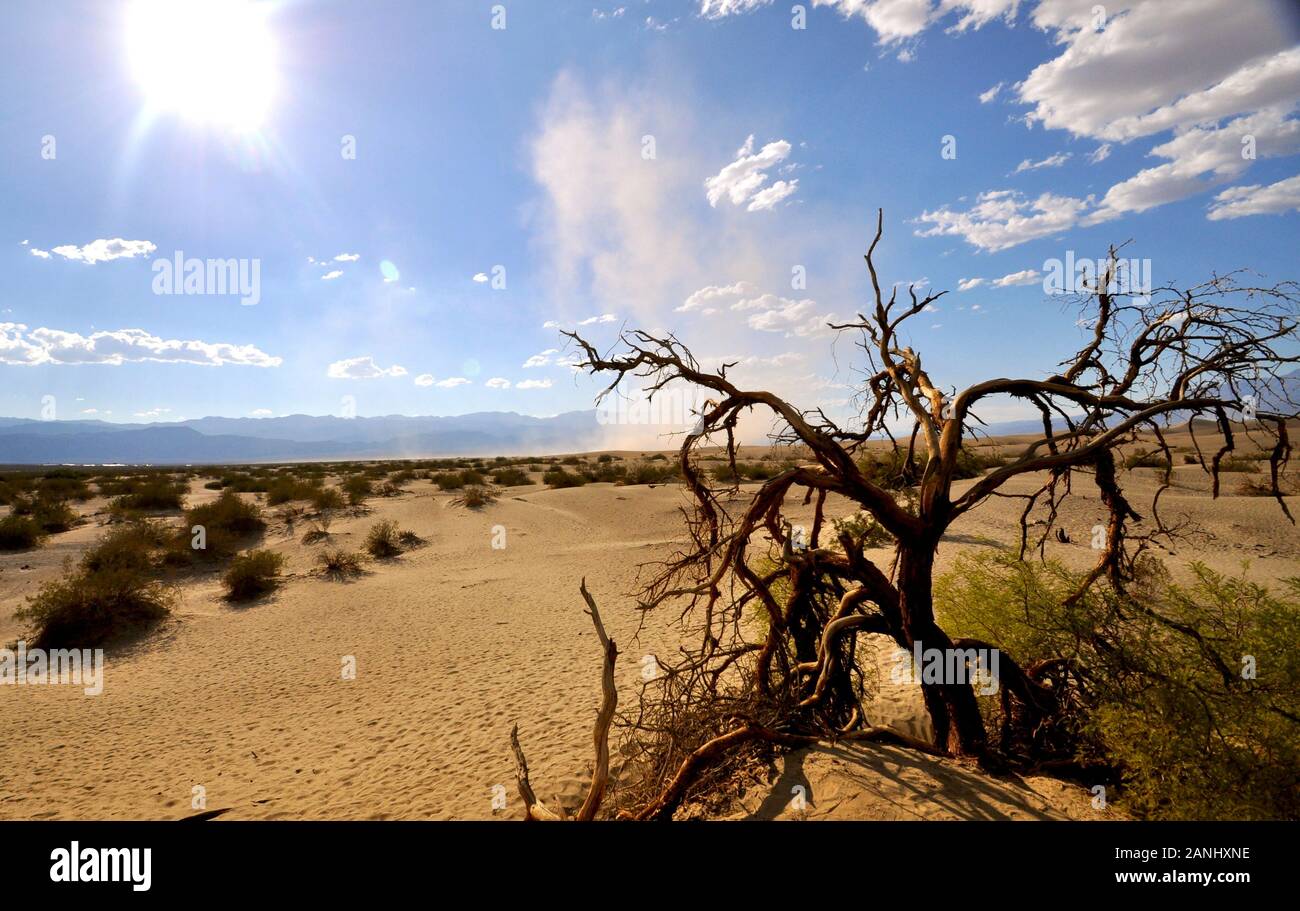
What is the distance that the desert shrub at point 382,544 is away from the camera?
16.5 meters

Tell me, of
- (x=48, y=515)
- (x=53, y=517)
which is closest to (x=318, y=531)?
(x=53, y=517)

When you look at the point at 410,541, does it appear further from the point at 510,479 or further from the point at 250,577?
the point at 510,479

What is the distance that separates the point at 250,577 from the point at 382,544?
4.09 m

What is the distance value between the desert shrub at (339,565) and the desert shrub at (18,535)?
322 inches

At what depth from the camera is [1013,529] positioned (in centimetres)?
1417

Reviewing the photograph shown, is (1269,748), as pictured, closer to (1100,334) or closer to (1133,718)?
(1133,718)

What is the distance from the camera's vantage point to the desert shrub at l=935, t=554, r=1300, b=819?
292 cm

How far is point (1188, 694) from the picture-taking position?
10.4 feet

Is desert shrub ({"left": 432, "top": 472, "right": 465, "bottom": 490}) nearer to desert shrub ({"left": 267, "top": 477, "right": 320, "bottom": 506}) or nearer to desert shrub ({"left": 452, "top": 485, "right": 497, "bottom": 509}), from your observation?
desert shrub ({"left": 452, "top": 485, "right": 497, "bottom": 509})
